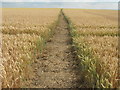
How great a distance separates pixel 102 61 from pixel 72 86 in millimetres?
842

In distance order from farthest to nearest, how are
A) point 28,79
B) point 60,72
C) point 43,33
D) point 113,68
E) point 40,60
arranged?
point 43,33 < point 40,60 < point 60,72 < point 28,79 < point 113,68

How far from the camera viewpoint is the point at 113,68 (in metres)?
3.59

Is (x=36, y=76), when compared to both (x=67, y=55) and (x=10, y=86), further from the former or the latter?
(x=67, y=55)

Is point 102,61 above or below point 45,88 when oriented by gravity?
above

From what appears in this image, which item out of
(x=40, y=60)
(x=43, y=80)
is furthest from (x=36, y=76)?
(x=40, y=60)

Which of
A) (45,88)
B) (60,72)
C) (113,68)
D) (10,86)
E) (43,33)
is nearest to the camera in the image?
(10,86)

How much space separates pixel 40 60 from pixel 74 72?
5.20ft

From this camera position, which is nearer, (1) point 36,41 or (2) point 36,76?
(2) point 36,76

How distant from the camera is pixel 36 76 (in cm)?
471

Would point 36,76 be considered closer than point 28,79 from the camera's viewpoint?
No

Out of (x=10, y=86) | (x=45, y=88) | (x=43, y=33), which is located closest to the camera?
(x=10, y=86)

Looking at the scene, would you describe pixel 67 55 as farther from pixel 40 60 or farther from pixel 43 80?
pixel 43 80

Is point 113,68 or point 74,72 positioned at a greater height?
point 113,68

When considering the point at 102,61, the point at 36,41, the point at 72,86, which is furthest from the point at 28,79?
the point at 36,41
